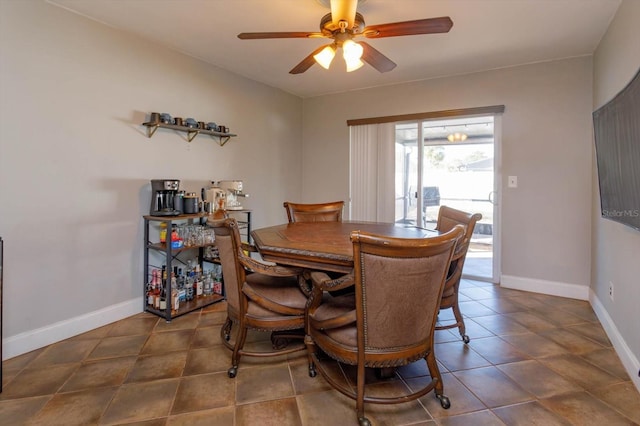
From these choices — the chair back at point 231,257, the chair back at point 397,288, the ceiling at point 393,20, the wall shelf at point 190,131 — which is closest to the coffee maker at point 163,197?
the wall shelf at point 190,131

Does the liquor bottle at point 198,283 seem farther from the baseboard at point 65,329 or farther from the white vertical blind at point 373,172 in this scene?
the white vertical blind at point 373,172

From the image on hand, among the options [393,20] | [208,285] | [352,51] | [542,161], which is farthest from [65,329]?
[542,161]

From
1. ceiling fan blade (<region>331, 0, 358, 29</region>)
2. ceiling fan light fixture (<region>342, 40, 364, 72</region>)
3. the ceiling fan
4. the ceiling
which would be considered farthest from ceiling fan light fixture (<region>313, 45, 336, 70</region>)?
the ceiling

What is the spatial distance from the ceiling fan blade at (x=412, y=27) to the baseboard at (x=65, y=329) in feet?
9.37

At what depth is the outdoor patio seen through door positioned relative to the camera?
3955 millimetres

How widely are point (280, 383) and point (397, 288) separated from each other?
98 centimetres

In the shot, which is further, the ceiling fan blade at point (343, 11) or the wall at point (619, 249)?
the wall at point (619, 249)

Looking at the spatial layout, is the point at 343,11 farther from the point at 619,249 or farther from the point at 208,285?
the point at 208,285

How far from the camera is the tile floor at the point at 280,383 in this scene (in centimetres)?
164

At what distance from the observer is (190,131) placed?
3260 mm

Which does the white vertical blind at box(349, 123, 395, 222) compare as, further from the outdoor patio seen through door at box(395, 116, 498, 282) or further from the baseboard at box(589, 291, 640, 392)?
the baseboard at box(589, 291, 640, 392)

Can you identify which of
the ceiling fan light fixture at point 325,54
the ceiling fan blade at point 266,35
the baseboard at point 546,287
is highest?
the ceiling fan blade at point 266,35

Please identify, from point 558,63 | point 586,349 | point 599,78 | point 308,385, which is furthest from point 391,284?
point 558,63

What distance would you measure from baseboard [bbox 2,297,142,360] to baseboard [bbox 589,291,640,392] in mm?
3572
